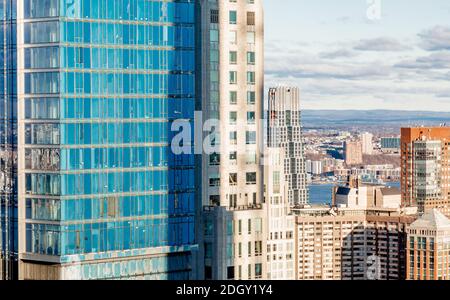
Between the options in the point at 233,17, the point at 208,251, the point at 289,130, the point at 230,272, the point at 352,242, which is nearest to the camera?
the point at 208,251

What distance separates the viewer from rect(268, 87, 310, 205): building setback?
32469mm

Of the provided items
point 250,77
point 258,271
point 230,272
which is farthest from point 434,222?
point 230,272

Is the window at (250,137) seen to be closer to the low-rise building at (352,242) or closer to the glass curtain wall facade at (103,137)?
the glass curtain wall facade at (103,137)

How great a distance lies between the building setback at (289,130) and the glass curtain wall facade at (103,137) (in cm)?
1697

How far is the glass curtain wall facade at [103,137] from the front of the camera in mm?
13352

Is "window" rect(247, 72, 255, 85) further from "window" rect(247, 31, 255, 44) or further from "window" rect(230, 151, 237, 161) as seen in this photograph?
"window" rect(230, 151, 237, 161)

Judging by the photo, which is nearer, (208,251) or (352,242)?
(208,251)

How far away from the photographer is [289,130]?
111 feet

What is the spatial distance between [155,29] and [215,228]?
8.80 ft

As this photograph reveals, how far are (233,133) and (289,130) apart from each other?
61.1 feet

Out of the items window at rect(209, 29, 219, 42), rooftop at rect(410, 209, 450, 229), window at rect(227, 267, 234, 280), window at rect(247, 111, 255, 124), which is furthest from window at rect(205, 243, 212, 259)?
rooftop at rect(410, 209, 450, 229)

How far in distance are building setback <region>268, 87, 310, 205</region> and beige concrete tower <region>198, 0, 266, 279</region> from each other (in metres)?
15.7

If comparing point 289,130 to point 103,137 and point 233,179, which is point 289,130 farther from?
point 103,137
